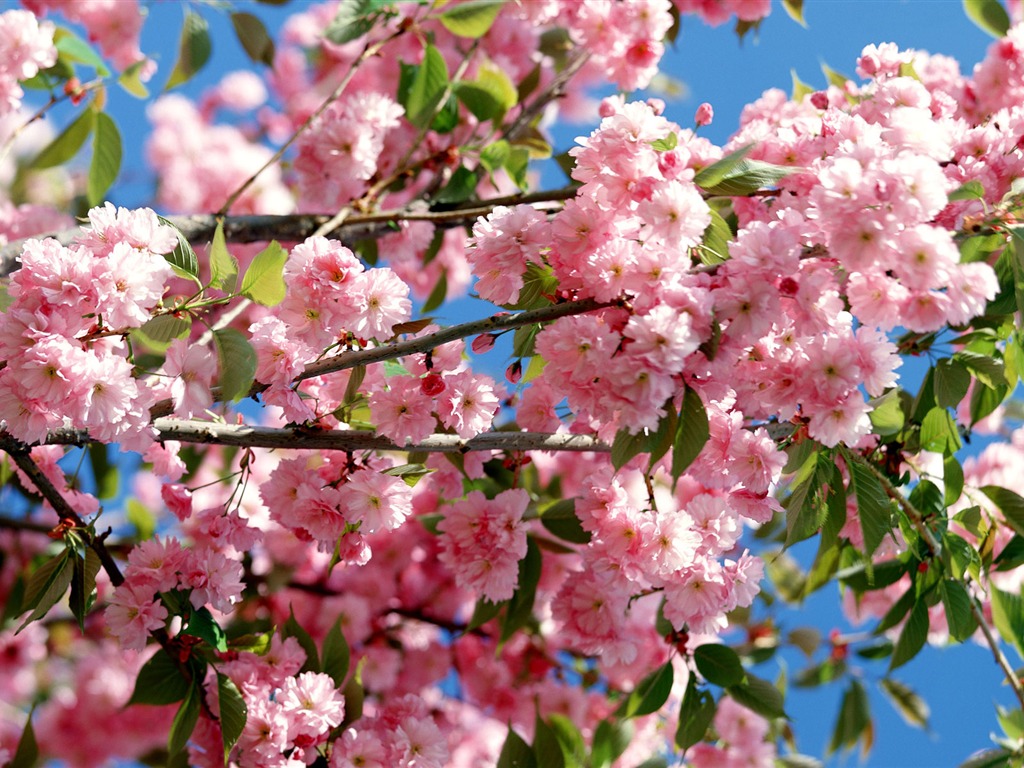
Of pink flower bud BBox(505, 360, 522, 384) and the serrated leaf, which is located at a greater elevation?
pink flower bud BBox(505, 360, 522, 384)

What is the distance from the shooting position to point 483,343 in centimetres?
114

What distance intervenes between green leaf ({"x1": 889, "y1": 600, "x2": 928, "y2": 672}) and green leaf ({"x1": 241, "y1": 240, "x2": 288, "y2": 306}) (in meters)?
1.08

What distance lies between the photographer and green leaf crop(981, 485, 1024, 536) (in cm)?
155

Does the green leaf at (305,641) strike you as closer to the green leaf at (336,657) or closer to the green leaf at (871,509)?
the green leaf at (336,657)

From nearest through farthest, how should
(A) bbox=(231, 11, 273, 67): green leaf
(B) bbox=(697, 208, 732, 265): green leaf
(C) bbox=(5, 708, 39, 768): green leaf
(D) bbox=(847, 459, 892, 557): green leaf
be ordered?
A: (B) bbox=(697, 208, 732, 265): green leaf → (D) bbox=(847, 459, 892, 557): green leaf → (C) bbox=(5, 708, 39, 768): green leaf → (A) bbox=(231, 11, 273, 67): green leaf

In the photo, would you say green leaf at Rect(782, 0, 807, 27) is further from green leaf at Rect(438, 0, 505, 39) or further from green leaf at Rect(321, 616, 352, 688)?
green leaf at Rect(321, 616, 352, 688)

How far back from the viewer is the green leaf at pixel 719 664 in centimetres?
153

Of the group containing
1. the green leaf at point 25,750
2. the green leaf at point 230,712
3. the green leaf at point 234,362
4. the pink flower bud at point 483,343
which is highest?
the pink flower bud at point 483,343

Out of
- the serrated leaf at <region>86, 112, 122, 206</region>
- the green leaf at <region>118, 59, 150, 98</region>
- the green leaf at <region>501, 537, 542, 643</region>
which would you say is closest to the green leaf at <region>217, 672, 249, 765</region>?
the green leaf at <region>501, 537, 542, 643</region>

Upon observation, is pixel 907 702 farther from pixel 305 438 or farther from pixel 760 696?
pixel 305 438

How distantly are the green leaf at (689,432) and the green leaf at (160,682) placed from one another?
0.84 meters

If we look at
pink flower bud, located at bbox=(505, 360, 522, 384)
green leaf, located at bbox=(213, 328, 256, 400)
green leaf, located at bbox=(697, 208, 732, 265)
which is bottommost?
green leaf, located at bbox=(213, 328, 256, 400)

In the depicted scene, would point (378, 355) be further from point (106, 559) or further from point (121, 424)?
point (106, 559)

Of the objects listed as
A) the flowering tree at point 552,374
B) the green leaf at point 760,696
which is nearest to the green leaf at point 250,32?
the flowering tree at point 552,374
